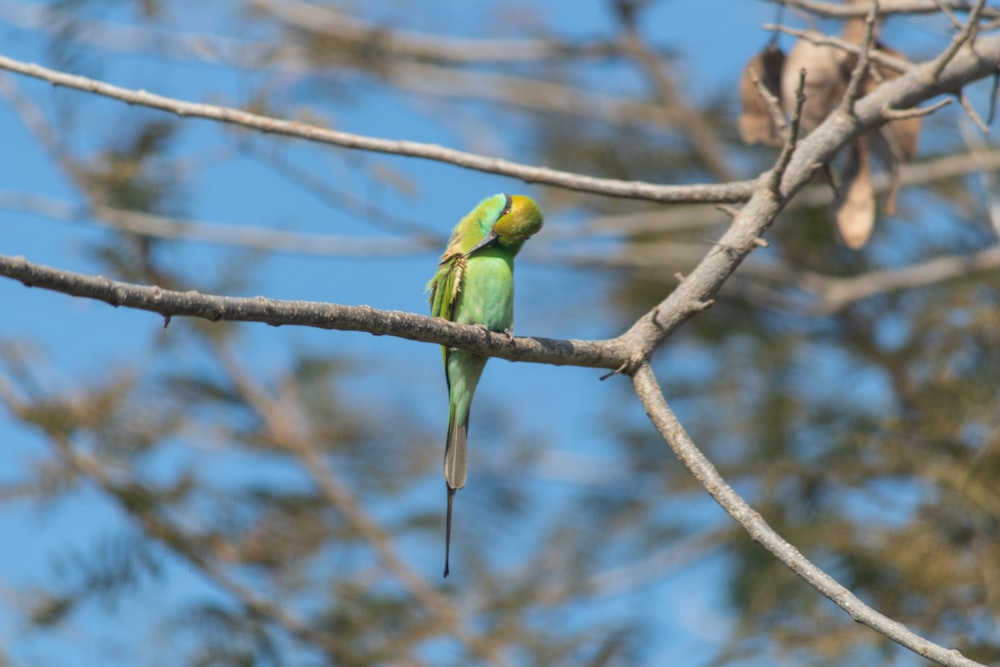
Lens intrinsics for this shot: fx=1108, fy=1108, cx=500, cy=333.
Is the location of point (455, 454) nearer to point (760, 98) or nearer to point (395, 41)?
point (760, 98)

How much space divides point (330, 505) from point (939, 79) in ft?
10.5

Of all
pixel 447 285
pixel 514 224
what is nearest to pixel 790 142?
pixel 514 224

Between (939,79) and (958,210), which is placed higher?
(958,210)

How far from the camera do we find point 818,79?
3.18m

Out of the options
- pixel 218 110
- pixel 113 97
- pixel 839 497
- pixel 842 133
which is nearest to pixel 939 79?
pixel 842 133

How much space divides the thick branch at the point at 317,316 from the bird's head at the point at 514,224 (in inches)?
44.7

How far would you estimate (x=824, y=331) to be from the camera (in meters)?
5.54

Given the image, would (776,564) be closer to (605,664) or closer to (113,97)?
(605,664)

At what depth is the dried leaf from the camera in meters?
3.18

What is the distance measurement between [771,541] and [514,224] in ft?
5.61

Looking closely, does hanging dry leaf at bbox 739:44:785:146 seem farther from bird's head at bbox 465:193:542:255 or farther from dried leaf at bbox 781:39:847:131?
bird's head at bbox 465:193:542:255

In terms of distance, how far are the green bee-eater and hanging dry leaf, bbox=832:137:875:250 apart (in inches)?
35.7

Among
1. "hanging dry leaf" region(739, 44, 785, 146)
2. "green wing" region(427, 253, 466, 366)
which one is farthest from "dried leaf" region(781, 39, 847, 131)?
"green wing" region(427, 253, 466, 366)

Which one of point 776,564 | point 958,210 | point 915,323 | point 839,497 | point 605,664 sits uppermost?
point 958,210
